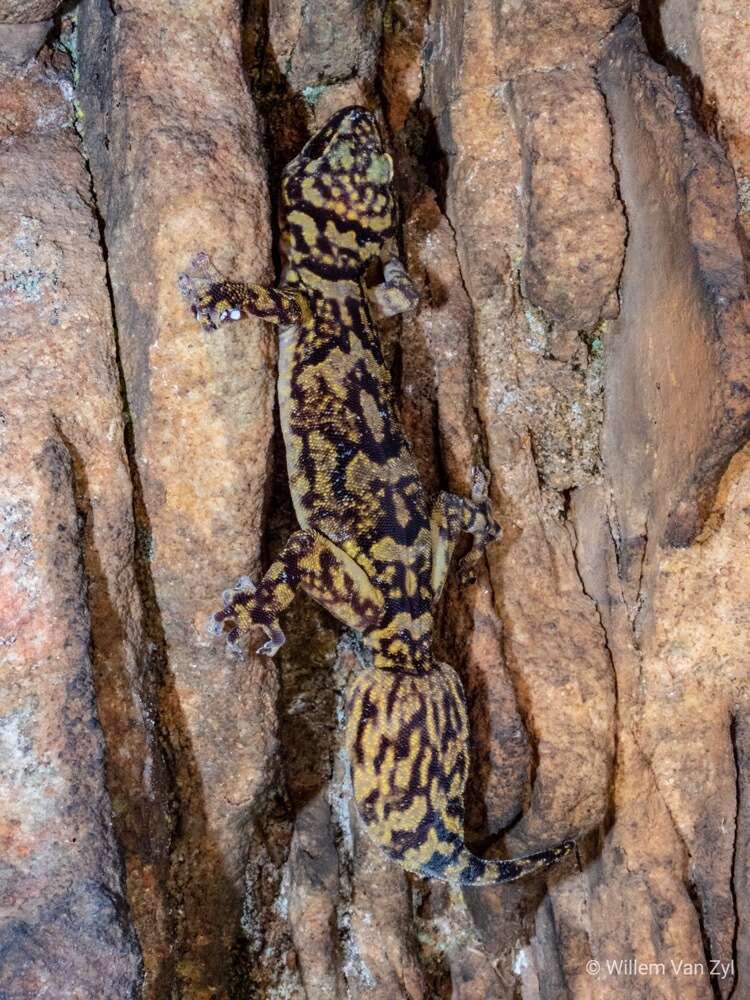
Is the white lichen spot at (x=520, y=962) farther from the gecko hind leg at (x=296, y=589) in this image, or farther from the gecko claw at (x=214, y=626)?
the gecko claw at (x=214, y=626)

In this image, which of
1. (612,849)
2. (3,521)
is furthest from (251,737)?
(612,849)

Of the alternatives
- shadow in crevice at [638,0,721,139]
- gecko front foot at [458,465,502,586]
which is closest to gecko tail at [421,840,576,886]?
gecko front foot at [458,465,502,586]

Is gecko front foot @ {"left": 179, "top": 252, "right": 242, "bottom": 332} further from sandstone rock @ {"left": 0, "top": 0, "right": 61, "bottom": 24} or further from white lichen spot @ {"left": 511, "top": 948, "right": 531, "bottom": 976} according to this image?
white lichen spot @ {"left": 511, "top": 948, "right": 531, "bottom": 976}

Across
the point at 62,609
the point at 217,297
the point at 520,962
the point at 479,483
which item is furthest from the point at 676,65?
the point at 520,962

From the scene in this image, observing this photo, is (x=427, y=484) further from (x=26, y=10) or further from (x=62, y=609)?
(x=26, y=10)

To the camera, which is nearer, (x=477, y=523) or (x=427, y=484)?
(x=477, y=523)

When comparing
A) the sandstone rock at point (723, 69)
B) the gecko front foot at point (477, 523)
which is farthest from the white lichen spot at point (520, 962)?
the sandstone rock at point (723, 69)
